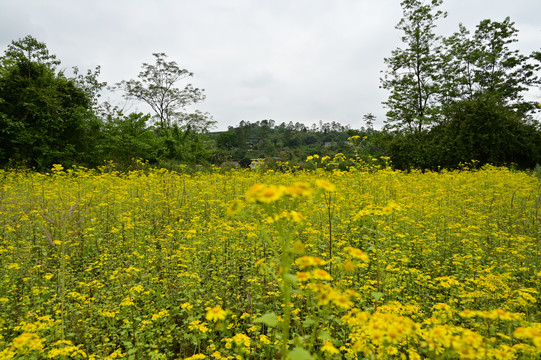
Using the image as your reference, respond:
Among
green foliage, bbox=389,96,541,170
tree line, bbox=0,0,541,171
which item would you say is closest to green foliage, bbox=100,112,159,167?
tree line, bbox=0,0,541,171

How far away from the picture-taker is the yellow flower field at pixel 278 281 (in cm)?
113

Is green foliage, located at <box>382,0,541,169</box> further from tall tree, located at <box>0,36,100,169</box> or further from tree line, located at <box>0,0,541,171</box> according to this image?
tall tree, located at <box>0,36,100,169</box>

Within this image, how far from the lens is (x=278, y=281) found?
51.5 inches

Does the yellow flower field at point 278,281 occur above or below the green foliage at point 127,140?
below

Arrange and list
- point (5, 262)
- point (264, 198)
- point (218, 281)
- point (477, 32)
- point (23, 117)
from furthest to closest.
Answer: point (477, 32)
point (23, 117)
point (5, 262)
point (218, 281)
point (264, 198)

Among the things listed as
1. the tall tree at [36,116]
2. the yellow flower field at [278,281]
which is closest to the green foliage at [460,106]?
the yellow flower field at [278,281]

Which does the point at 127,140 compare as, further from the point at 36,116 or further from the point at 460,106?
the point at 460,106

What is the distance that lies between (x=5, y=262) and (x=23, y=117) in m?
14.6

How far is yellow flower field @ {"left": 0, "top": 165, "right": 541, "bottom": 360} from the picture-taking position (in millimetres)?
1128

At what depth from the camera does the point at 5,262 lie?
3129 millimetres

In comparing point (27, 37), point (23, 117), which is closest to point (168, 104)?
point (27, 37)

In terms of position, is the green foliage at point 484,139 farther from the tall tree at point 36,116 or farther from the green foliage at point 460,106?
the tall tree at point 36,116

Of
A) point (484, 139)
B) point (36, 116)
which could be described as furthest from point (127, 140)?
point (484, 139)

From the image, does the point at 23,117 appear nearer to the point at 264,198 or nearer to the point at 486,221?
the point at 264,198
